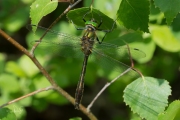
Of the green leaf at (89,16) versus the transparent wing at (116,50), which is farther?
the transparent wing at (116,50)

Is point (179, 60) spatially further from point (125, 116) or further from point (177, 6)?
point (177, 6)

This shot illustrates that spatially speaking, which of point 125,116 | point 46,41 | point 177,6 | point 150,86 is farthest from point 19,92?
point 177,6

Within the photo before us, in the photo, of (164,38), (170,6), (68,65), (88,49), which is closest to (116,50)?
(88,49)

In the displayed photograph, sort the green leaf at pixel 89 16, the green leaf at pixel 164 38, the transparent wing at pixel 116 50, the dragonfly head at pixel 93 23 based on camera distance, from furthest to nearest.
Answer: the green leaf at pixel 164 38 < the transparent wing at pixel 116 50 < the dragonfly head at pixel 93 23 < the green leaf at pixel 89 16

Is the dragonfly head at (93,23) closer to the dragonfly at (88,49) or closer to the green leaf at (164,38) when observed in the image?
the dragonfly at (88,49)

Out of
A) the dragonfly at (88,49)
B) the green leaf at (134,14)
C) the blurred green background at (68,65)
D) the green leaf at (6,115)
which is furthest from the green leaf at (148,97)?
the green leaf at (6,115)

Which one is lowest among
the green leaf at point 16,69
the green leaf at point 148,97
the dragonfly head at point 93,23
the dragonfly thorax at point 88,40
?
the green leaf at point 16,69

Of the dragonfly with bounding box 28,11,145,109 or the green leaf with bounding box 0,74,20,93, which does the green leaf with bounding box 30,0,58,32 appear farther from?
the green leaf with bounding box 0,74,20,93

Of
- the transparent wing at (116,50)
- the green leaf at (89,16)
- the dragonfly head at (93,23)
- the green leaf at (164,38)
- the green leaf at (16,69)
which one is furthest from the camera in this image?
the green leaf at (16,69)
